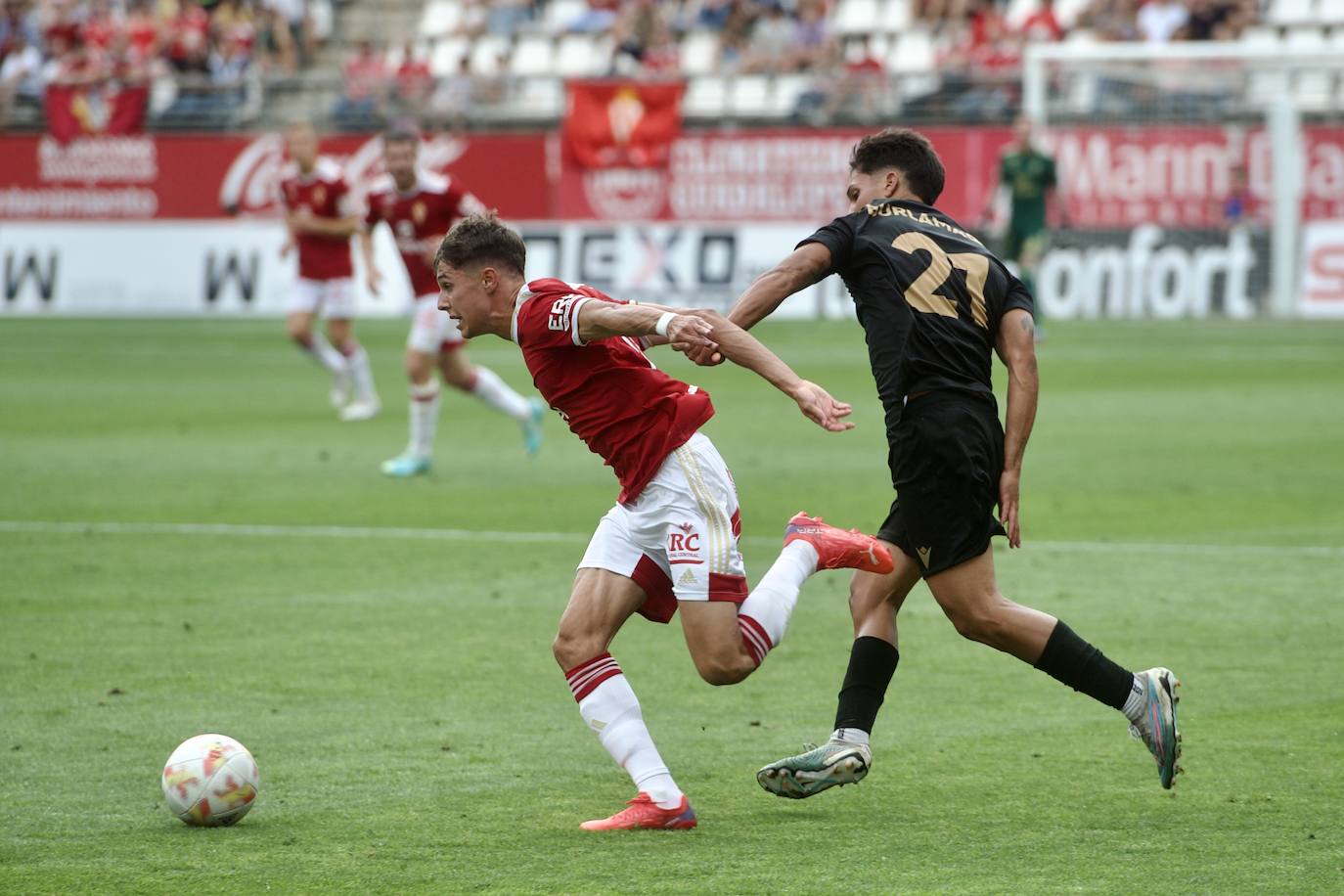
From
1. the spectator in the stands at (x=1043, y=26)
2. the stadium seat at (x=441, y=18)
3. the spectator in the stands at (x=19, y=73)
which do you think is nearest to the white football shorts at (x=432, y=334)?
the spectator in the stands at (x=1043, y=26)

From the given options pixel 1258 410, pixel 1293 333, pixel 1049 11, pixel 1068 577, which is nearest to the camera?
pixel 1068 577

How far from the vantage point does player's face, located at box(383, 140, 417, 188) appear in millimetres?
14531

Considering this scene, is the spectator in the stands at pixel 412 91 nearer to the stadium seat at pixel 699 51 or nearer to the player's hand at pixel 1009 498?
the stadium seat at pixel 699 51

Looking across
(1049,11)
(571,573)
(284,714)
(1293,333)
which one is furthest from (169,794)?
(1049,11)

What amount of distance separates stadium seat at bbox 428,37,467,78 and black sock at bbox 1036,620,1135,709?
29706mm

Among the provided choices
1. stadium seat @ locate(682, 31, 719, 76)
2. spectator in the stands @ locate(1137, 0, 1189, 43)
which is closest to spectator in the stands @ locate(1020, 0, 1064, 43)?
spectator in the stands @ locate(1137, 0, 1189, 43)

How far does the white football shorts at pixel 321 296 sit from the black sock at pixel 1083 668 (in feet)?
43.1

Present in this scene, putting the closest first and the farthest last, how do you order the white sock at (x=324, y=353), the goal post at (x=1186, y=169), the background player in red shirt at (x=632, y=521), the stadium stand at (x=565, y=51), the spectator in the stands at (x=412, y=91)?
the background player in red shirt at (x=632, y=521) → the white sock at (x=324, y=353) → the goal post at (x=1186, y=169) → the stadium stand at (x=565, y=51) → the spectator in the stands at (x=412, y=91)

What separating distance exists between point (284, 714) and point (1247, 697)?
350 centimetres

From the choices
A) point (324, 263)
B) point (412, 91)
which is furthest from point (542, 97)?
point (324, 263)

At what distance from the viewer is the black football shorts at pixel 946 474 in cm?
578

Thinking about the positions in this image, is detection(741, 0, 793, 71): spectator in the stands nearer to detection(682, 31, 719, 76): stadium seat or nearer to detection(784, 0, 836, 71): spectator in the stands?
detection(784, 0, 836, 71): spectator in the stands

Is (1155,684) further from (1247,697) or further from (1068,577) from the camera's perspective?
(1068,577)

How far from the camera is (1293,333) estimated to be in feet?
82.3
